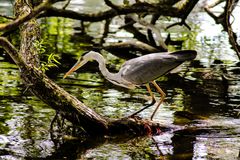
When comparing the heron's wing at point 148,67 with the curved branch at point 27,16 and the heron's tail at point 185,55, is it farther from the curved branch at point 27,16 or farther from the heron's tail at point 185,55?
the curved branch at point 27,16

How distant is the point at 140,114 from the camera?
27.3 ft

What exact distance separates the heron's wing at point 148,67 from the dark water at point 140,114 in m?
0.70

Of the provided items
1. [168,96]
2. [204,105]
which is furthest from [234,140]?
[168,96]

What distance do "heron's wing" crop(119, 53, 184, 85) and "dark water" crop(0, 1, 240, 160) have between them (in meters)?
0.70

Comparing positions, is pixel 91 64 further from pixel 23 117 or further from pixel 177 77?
pixel 23 117

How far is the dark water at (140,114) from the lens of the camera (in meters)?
6.60

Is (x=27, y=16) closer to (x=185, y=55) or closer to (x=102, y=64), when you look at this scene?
(x=102, y=64)

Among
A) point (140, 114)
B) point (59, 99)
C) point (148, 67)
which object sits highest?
point (148, 67)

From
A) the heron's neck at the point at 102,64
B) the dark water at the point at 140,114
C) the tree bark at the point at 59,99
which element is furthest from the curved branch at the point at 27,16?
the heron's neck at the point at 102,64

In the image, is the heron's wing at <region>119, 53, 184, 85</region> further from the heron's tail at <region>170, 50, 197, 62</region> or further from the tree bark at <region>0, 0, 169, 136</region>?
the tree bark at <region>0, 0, 169, 136</region>

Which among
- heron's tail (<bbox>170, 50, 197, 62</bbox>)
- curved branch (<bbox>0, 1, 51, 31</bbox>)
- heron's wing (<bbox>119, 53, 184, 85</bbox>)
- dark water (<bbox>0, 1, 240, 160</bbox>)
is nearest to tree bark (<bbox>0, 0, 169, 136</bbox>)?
dark water (<bbox>0, 1, 240, 160</bbox>)

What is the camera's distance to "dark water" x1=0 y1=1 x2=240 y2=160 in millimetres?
6602

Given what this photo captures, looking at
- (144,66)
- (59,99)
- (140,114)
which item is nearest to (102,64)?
(144,66)

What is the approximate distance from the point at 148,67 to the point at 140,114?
119 cm
